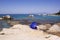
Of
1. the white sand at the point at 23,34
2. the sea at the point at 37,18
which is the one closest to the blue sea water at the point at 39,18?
the sea at the point at 37,18

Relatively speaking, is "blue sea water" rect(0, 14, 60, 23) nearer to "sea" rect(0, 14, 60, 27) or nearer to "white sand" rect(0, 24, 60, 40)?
"sea" rect(0, 14, 60, 27)

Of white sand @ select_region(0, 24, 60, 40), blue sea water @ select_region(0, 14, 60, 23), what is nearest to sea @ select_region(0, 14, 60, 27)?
blue sea water @ select_region(0, 14, 60, 23)

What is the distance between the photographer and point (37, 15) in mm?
1519

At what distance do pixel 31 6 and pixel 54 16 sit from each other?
0.34 m

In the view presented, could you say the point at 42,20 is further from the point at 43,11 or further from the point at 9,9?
the point at 9,9

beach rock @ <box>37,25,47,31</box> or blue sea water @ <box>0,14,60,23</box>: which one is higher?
blue sea water @ <box>0,14,60,23</box>

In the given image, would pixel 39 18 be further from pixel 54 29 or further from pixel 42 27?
pixel 54 29

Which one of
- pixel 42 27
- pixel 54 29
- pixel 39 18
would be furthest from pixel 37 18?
pixel 54 29

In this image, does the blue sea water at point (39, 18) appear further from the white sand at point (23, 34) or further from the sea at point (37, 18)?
the white sand at point (23, 34)

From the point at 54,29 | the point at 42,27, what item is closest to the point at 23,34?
the point at 42,27

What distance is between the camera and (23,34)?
1477 millimetres

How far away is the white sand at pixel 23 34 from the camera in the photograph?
144 cm

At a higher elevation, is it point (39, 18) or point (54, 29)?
point (39, 18)

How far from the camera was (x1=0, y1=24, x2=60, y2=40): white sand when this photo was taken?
144 cm
